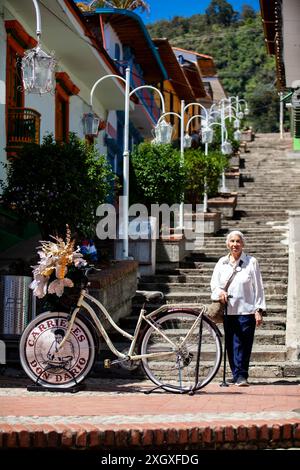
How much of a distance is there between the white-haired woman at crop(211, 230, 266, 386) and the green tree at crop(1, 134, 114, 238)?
11.1 ft

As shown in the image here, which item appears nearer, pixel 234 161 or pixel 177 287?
pixel 177 287

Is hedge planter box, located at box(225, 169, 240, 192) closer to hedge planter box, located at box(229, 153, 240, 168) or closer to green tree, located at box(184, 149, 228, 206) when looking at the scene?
hedge planter box, located at box(229, 153, 240, 168)

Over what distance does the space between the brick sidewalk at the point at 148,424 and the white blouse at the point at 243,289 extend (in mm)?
1563

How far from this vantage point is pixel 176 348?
8.58 metres

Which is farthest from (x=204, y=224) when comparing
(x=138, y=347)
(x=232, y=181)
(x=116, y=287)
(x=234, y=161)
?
(x=234, y=161)

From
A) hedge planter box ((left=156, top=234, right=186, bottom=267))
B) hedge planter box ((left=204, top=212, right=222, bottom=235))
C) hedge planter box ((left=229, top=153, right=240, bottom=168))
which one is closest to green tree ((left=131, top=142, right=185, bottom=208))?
hedge planter box ((left=204, top=212, right=222, bottom=235))

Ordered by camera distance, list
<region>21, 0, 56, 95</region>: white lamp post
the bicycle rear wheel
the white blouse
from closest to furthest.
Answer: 1. the bicycle rear wheel
2. the white blouse
3. <region>21, 0, 56, 95</region>: white lamp post

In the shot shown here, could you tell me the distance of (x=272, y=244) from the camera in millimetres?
18812

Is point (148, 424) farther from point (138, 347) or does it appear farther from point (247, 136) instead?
point (247, 136)

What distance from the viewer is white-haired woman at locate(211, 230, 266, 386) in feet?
31.1

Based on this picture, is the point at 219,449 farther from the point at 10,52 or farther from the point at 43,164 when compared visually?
the point at 10,52

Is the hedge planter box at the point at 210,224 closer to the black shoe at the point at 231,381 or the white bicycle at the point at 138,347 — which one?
the black shoe at the point at 231,381

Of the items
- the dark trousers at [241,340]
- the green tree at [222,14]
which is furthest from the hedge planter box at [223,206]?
the green tree at [222,14]

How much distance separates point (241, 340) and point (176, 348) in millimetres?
1151
